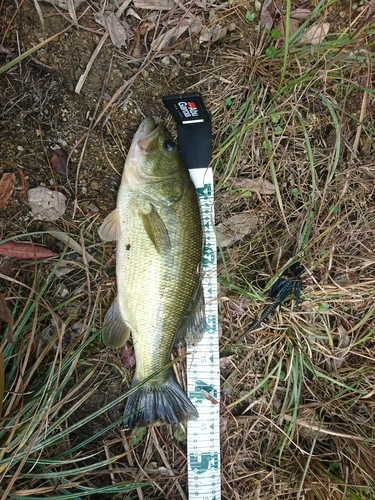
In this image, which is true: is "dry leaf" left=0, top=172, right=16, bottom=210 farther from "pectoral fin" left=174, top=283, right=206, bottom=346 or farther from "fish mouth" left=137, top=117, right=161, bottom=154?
"pectoral fin" left=174, top=283, right=206, bottom=346

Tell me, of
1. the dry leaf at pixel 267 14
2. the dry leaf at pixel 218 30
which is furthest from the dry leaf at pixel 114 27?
the dry leaf at pixel 267 14

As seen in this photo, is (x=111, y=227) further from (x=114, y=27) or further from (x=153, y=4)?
(x=153, y=4)

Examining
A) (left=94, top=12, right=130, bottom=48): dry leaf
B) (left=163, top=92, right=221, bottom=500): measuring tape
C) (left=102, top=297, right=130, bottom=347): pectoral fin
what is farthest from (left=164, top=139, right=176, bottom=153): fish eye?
(left=102, top=297, right=130, bottom=347): pectoral fin

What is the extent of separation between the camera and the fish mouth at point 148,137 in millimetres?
2217

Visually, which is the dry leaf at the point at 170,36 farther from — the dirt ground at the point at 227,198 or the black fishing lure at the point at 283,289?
the black fishing lure at the point at 283,289

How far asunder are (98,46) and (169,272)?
1581mm

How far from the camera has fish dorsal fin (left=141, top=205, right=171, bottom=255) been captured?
221 cm

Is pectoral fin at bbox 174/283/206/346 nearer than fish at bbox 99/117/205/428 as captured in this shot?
No

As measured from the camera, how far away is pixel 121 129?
2557 millimetres

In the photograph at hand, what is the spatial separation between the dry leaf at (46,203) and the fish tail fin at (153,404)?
126cm

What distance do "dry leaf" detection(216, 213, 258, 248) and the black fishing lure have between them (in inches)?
16.4

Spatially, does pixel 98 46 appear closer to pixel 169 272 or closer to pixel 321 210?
pixel 169 272

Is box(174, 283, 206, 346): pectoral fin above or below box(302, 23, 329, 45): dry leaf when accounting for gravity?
below


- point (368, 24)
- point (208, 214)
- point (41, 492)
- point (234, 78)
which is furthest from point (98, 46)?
point (41, 492)
